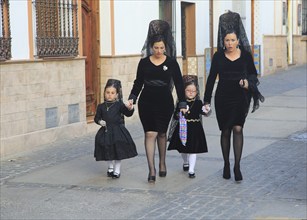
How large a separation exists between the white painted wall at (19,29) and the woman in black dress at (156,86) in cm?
300

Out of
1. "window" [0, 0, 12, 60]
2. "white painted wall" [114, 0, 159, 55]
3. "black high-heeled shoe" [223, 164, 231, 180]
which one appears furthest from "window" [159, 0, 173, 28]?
"black high-heeled shoe" [223, 164, 231, 180]

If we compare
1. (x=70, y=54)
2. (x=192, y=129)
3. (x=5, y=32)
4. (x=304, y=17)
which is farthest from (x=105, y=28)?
(x=304, y=17)

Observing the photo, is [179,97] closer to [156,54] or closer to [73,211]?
[156,54]

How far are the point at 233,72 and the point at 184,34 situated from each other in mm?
10440

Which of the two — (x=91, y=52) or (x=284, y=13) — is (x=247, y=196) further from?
(x=284, y=13)

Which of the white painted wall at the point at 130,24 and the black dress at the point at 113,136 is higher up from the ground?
the white painted wall at the point at 130,24

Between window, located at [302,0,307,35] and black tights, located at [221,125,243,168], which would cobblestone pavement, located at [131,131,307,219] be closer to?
black tights, located at [221,125,243,168]

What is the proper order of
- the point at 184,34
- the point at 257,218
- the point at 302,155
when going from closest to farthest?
the point at 257,218 < the point at 302,155 < the point at 184,34

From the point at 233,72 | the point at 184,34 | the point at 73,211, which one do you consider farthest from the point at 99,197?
the point at 184,34

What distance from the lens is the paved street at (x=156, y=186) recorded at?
7.05 meters

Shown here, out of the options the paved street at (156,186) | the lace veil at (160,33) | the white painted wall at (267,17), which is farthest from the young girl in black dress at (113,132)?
the white painted wall at (267,17)

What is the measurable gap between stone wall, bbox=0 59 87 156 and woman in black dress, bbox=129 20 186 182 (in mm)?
2817

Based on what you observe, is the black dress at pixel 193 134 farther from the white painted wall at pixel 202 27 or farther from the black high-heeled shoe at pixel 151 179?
the white painted wall at pixel 202 27

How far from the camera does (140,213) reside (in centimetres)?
698
